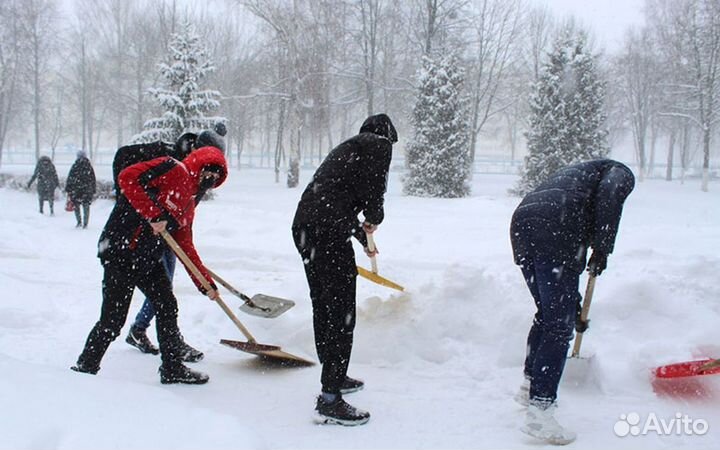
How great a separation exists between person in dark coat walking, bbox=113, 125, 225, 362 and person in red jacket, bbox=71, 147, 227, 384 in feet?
0.28

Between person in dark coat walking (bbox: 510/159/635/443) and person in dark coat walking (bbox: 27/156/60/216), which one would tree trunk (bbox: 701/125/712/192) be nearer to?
person in dark coat walking (bbox: 27/156/60/216)

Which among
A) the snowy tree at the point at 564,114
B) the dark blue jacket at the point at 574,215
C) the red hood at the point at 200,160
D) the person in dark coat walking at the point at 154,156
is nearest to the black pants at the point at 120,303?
the person in dark coat walking at the point at 154,156

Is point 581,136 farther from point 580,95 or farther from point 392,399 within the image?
point 392,399

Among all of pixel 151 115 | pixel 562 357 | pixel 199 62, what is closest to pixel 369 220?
pixel 562 357

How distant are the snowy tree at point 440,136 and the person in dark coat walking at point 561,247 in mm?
15514

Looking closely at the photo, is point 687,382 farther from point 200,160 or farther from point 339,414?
point 200,160

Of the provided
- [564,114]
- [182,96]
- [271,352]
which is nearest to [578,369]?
[271,352]

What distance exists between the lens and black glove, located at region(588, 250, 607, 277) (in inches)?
115

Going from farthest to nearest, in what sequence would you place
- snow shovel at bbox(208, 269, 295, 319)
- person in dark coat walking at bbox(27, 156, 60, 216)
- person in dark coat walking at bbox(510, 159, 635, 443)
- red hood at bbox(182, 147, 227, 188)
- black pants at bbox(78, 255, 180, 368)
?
1. person in dark coat walking at bbox(27, 156, 60, 216)
2. snow shovel at bbox(208, 269, 295, 319)
3. red hood at bbox(182, 147, 227, 188)
4. black pants at bbox(78, 255, 180, 368)
5. person in dark coat walking at bbox(510, 159, 635, 443)

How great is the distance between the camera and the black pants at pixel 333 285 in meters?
2.91

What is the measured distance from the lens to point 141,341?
4066 mm

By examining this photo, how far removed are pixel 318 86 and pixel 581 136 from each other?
9820 mm

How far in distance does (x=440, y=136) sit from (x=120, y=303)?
52.6 feet

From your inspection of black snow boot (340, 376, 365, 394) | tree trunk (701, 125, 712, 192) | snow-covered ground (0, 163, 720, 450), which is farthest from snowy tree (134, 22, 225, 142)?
tree trunk (701, 125, 712, 192)
